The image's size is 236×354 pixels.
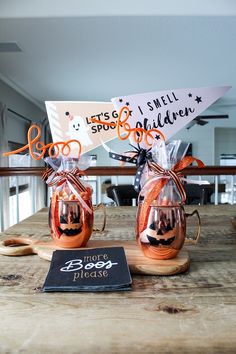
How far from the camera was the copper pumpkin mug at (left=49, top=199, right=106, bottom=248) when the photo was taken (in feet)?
2.22

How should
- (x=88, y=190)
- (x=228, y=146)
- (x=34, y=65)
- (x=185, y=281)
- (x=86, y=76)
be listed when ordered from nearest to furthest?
(x=185, y=281)
(x=88, y=190)
(x=34, y=65)
(x=86, y=76)
(x=228, y=146)

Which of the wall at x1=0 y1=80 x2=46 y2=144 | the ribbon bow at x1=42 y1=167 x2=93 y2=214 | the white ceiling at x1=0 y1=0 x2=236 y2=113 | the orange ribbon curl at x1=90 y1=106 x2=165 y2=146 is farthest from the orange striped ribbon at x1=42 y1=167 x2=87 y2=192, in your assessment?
the wall at x1=0 y1=80 x2=46 y2=144

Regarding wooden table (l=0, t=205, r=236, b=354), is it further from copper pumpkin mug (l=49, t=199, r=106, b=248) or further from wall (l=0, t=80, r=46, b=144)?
wall (l=0, t=80, r=46, b=144)

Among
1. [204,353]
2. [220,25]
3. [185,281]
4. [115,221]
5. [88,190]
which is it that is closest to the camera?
[204,353]

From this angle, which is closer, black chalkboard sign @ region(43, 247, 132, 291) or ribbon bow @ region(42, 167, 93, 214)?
black chalkboard sign @ region(43, 247, 132, 291)

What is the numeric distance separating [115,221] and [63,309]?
2.24 ft

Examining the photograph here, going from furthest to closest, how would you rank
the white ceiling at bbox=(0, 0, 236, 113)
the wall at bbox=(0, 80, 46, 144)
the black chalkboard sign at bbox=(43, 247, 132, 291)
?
the wall at bbox=(0, 80, 46, 144) → the white ceiling at bbox=(0, 0, 236, 113) → the black chalkboard sign at bbox=(43, 247, 132, 291)

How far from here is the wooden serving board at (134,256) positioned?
56 centimetres

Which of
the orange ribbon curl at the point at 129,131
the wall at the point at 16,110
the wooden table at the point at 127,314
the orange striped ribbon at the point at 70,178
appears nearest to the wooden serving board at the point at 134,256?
the wooden table at the point at 127,314

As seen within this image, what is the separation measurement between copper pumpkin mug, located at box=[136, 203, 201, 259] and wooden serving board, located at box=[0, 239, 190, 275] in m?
0.02

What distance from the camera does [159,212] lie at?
0.60 meters

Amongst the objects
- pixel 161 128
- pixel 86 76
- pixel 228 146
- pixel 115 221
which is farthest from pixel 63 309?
pixel 228 146

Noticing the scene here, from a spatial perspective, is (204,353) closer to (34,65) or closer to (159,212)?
(159,212)

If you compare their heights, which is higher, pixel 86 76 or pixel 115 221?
pixel 86 76
